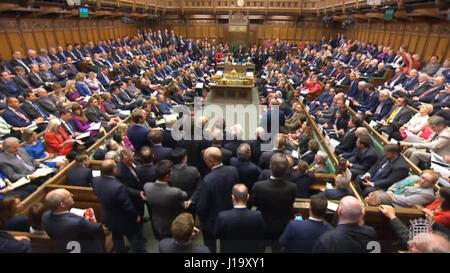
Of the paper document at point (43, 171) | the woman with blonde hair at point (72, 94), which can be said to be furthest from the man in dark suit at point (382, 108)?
the woman with blonde hair at point (72, 94)

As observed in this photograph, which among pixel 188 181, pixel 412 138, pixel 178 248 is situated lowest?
pixel 412 138

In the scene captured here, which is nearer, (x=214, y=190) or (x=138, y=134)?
(x=214, y=190)

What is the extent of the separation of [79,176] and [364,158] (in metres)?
4.17

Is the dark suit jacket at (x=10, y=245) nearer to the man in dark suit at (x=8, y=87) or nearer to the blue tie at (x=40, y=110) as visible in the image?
the blue tie at (x=40, y=110)

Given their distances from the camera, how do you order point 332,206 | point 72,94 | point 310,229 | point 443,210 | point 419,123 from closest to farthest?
point 310,229 → point 443,210 → point 332,206 → point 419,123 → point 72,94

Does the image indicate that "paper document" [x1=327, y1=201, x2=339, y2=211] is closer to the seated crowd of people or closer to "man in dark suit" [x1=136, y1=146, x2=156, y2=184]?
the seated crowd of people

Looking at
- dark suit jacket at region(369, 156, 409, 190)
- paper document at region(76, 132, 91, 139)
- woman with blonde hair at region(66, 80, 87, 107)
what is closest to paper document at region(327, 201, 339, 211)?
dark suit jacket at region(369, 156, 409, 190)

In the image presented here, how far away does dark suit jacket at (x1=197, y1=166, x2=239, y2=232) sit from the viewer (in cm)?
299

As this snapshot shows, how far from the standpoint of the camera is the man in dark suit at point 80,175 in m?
3.65

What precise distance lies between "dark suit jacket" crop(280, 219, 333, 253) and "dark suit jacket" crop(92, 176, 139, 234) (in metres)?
1.69

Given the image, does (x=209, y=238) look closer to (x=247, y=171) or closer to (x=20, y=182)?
(x=247, y=171)

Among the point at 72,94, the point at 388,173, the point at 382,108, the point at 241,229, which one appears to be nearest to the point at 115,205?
the point at 241,229

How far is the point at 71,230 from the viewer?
8.50ft
